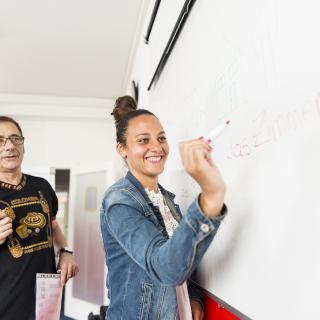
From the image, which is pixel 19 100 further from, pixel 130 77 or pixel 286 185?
pixel 286 185

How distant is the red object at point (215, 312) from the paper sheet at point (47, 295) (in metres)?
0.75

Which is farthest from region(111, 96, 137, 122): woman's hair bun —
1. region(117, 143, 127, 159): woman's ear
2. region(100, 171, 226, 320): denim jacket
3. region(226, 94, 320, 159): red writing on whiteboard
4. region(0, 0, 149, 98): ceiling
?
region(0, 0, 149, 98): ceiling

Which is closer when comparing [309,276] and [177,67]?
[309,276]

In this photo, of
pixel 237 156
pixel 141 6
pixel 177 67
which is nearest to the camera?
pixel 237 156

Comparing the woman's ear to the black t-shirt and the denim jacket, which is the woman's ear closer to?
the denim jacket

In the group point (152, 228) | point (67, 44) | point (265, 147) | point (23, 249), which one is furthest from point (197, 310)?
point (67, 44)

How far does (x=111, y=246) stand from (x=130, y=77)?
2.51 metres

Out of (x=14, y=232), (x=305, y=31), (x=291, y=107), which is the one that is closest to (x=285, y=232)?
(x=291, y=107)

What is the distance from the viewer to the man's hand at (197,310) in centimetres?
92

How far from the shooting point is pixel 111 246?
776 mm

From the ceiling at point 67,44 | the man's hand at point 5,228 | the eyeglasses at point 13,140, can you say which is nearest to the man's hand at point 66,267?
the man's hand at point 5,228

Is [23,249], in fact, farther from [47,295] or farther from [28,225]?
[47,295]

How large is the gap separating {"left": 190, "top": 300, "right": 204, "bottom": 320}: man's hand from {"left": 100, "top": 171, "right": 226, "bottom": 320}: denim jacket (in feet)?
0.53

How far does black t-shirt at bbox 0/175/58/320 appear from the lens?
52.3 inches
